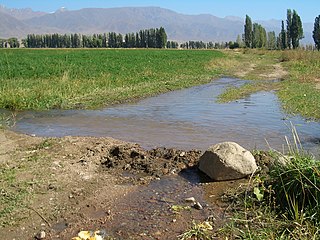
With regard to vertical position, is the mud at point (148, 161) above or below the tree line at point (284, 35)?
below

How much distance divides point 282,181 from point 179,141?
14.9ft

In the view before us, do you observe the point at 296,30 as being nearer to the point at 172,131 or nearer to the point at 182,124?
the point at 182,124

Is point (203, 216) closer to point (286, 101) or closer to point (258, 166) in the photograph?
point (258, 166)

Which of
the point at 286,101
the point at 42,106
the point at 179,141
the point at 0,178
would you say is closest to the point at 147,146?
the point at 179,141

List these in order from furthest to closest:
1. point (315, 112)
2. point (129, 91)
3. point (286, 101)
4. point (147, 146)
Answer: point (129, 91) < point (286, 101) < point (315, 112) < point (147, 146)

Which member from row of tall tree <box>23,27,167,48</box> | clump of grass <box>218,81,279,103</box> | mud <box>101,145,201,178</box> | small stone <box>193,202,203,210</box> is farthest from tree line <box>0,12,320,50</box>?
small stone <box>193,202,203,210</box>

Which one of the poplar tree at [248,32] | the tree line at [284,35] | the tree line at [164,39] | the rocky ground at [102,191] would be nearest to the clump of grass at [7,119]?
the rocky ground at [102,191]

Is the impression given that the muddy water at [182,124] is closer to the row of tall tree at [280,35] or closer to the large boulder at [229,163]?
the large boulder at [229,163]

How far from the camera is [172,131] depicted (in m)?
10.8

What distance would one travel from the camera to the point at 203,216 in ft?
17.2

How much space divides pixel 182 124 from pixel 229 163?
536cm

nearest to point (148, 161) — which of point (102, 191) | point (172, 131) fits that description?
point (102, 191)

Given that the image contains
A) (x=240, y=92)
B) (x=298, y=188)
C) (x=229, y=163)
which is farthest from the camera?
(x=240, y=92)

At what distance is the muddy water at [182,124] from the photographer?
9.80 metres
